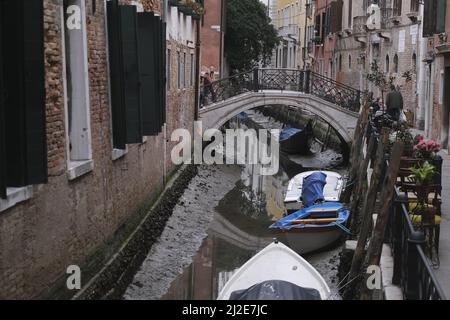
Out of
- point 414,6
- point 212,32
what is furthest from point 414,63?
point 212,32

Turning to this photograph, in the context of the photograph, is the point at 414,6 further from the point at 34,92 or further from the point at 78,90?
the point at 34,92

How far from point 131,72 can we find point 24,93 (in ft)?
12.6

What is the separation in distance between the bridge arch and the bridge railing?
189 millimetres

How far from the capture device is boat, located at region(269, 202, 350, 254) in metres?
11.1

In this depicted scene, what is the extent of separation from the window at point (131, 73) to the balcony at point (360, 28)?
16383 mm

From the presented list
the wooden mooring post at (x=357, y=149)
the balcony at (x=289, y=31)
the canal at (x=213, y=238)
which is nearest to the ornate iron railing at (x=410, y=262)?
the canal at (x=213, y=238)

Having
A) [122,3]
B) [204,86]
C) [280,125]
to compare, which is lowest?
[280,125]

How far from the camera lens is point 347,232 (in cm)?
1139

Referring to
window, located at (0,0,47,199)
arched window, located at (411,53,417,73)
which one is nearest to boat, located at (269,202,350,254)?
window, located at (0,0,47,199)

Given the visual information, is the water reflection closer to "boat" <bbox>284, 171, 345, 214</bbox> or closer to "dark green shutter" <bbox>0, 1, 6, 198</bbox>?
"boat" <bbox>284, 171, 345, 214</bbox>

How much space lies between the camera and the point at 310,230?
1112cm

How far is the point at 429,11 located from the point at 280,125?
2062 centimetres
